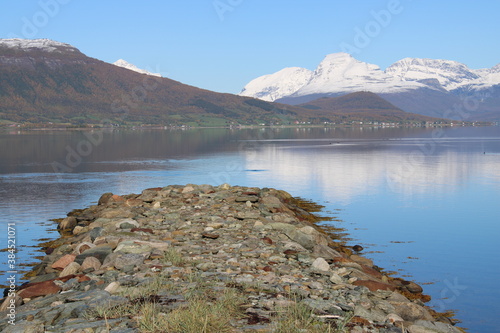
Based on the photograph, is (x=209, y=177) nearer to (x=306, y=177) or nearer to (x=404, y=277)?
(x=306, y=177)

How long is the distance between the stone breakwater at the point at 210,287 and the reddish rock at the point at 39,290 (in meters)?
0.03

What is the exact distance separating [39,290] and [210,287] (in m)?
5.58

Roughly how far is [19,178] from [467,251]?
53758 millimetres

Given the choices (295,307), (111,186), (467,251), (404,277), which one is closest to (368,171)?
(111,186)

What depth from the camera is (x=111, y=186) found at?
57.0 m

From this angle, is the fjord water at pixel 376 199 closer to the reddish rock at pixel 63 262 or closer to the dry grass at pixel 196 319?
the reddish rock at pixel 63 262

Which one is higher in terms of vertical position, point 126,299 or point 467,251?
point 126,299

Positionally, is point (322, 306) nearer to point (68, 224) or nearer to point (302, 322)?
point (302, 322)

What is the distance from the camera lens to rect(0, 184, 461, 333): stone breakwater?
11.8m

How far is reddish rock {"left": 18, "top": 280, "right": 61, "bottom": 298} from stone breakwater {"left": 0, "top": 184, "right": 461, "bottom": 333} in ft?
0.10

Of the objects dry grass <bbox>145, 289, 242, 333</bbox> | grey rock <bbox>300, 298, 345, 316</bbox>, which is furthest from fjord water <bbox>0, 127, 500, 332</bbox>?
dry grass <bbox>145, 289, 242, 333</bbox>

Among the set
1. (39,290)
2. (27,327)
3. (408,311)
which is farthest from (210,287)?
(408,311)

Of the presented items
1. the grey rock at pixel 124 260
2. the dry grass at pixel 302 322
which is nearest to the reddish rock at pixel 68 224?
the grey rock at pixel 124 260

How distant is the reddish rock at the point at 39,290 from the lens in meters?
15.6
